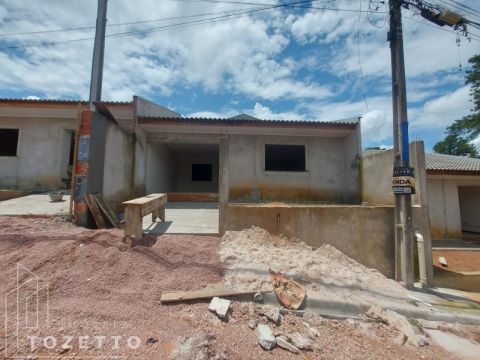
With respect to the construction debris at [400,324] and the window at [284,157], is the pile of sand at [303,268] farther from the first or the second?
the window at [284,157]

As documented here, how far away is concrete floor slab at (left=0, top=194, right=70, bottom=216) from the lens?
5.51 meters

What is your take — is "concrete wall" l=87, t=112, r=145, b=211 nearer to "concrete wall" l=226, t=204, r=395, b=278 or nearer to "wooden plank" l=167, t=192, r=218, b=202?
"wooden plank" l=167, t=192, r=218, b=202

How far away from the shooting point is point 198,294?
10.5ft

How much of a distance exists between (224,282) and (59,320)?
6.79 ft

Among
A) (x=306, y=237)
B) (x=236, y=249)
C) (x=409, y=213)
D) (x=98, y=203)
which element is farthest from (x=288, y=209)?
(x=98, y=203)

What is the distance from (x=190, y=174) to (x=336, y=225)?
10.8 m

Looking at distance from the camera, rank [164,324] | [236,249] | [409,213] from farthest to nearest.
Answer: [409,213] → [236,249] → [164,324]

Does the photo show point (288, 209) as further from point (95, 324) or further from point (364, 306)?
point (95, 324)

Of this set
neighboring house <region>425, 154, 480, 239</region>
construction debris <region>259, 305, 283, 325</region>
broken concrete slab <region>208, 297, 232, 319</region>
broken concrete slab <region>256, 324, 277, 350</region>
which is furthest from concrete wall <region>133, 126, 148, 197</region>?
neighboring house <region>425, 154, 480, 239</region>

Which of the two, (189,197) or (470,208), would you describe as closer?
(189,197)

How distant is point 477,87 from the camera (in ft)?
50.9

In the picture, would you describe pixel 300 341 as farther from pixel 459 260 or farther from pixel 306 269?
pixel 459 260

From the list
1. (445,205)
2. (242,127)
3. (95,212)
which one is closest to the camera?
(95,212)

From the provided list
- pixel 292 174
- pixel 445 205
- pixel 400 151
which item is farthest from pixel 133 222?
pixel 445 205
